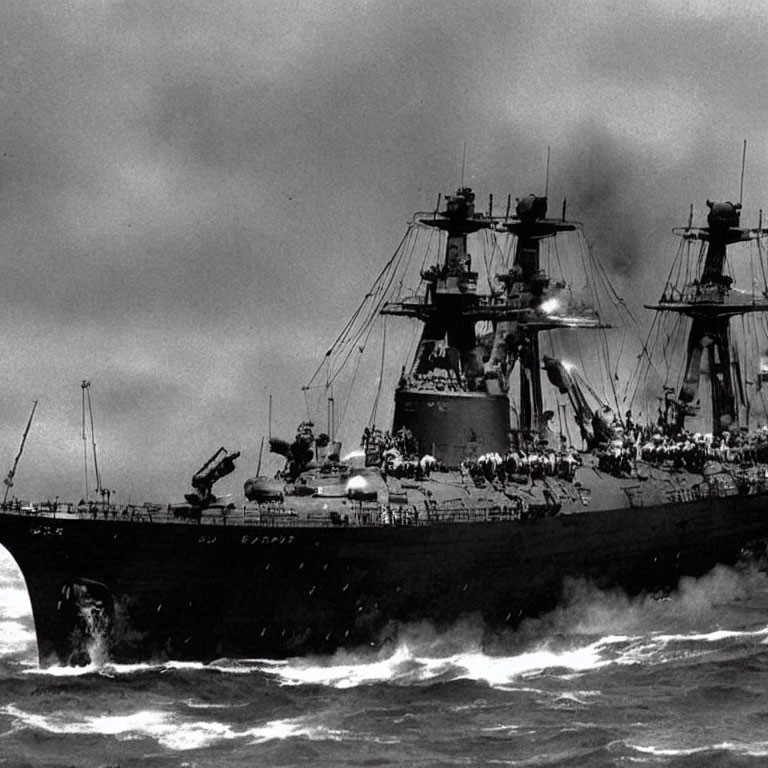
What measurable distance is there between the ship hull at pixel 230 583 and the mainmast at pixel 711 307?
27764 mm

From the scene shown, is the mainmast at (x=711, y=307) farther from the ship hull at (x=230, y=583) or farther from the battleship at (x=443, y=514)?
the ship hull at (x=230, y=583)

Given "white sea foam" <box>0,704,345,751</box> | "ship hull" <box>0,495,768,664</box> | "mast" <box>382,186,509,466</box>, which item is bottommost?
"white sea foam" <box>0,704,345,751</box>

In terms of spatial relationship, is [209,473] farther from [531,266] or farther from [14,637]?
[531,266]

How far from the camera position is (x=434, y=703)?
128 ft

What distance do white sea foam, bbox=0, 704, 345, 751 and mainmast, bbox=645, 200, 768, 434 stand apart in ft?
128

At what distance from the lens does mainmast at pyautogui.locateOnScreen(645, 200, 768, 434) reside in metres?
70.6

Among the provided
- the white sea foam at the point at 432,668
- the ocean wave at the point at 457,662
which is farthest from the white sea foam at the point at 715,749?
the white sea foam at the point at 432,668

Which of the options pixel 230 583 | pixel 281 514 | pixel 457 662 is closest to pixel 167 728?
pixel 230 583

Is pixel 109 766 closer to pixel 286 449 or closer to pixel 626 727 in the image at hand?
pixel 626 727

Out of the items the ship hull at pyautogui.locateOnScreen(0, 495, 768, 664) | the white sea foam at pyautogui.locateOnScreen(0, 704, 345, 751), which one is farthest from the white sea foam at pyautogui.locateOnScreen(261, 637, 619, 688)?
the white sea foam at pyautogui.locateOnScreen(0, 704, 345, 751)

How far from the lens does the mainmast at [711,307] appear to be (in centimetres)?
7062

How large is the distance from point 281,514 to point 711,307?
35.6 meters

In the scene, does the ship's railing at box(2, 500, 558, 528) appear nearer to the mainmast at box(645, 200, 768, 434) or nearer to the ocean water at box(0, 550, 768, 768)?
the ocean water at box(0, 550, 768, 768)

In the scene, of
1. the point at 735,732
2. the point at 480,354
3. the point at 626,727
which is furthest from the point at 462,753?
the point at 480,354
